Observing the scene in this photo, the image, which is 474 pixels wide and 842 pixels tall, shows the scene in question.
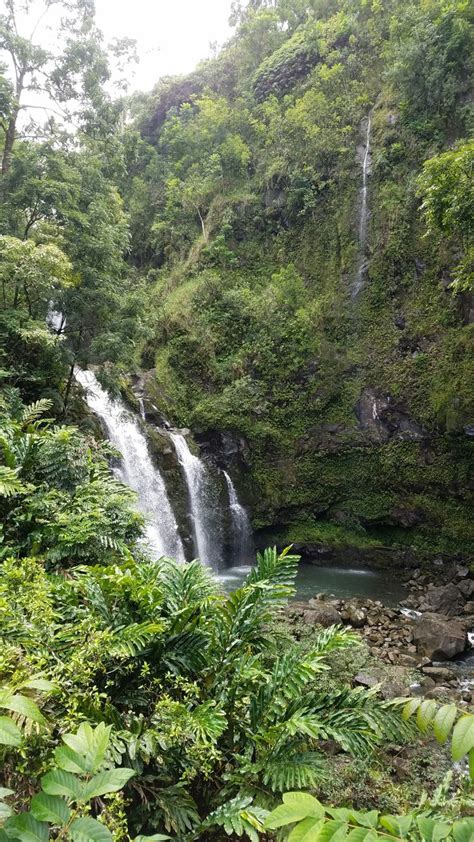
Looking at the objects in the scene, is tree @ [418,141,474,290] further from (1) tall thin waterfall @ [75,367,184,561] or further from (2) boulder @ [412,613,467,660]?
(1) tall thin waterfall @ [75,367,184,561]

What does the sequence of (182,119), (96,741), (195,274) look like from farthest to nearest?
(182,119), (195,274), (96,741)

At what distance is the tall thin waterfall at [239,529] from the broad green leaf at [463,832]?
1276 centimetres

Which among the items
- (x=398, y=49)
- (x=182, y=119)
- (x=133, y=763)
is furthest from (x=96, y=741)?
(x=182, y=119)

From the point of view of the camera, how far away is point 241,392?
15008 mm

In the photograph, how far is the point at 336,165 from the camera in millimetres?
16844

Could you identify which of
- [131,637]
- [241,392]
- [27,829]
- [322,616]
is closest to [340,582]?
[322,616]

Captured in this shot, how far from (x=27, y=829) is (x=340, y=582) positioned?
1155 centimetres

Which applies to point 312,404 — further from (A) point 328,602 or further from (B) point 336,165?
(B) point 336,165

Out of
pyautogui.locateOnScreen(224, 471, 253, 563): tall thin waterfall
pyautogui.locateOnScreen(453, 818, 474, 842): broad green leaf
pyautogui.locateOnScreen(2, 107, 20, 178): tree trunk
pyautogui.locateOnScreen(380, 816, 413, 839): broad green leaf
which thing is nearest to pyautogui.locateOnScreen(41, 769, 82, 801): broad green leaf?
pyautogui.locateOnScreen(380, 816, 413, 839): broad green leaf

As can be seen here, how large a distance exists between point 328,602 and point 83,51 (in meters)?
12.9

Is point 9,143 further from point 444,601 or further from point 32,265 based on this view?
point 444,601

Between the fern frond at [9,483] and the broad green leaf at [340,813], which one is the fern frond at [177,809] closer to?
the broad green leaf at [340,813]

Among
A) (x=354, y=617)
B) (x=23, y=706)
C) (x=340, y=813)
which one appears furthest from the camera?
(x=354, y=617)

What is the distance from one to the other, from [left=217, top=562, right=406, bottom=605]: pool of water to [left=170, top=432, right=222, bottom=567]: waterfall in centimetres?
70
